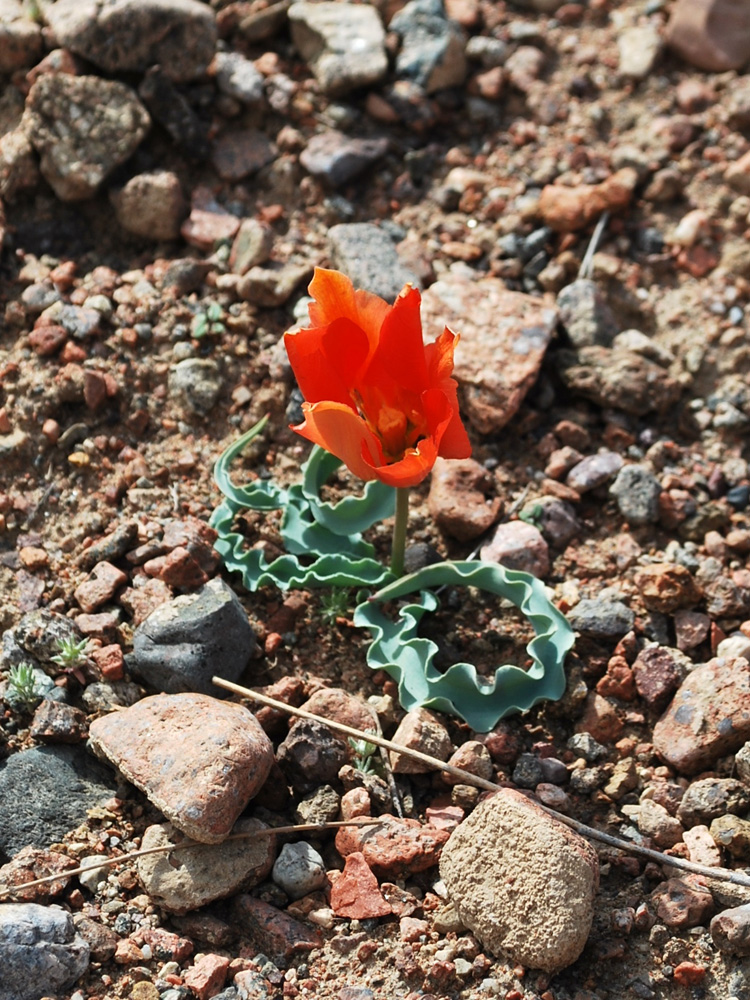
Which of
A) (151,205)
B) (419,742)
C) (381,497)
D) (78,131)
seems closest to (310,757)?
(419,742)

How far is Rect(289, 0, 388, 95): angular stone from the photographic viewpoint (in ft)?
14.8

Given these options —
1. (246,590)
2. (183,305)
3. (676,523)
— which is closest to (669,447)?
(676,523)

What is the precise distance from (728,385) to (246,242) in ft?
6.24

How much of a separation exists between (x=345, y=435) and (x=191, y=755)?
904 millimetres

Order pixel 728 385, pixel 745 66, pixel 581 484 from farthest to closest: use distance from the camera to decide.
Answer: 1. pixel 745 66
2. pixel 728 385
3. pixel 581 484

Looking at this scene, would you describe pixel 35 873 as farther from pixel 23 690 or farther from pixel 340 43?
pixel 340 43

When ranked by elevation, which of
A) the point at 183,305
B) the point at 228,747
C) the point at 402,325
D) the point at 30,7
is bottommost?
the point at 228,747

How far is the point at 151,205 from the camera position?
4238 mm

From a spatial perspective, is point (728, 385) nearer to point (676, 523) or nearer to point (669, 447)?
point (669, 447)

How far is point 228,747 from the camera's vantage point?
273 centimetres

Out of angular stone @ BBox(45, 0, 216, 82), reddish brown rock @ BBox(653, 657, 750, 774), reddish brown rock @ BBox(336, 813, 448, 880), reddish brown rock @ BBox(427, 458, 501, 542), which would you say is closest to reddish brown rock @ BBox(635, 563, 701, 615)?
reddish brown rock @ BBox(653, 657, 750, 774)

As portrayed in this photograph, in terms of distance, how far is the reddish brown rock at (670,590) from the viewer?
3.41 meters

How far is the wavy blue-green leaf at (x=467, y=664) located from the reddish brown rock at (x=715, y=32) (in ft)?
9.01

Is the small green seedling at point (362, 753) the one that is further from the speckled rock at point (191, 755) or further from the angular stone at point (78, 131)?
the angular stone at point (78, 131)
